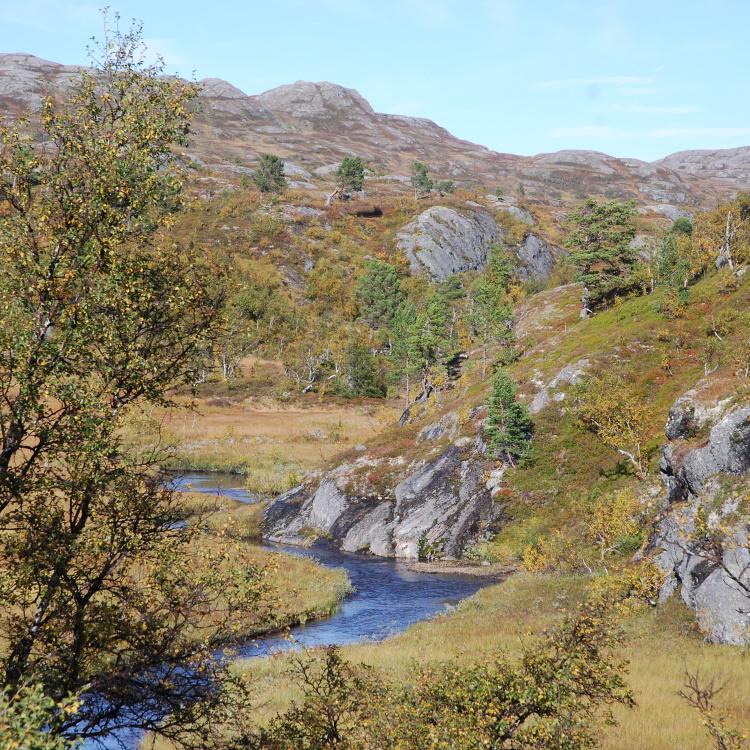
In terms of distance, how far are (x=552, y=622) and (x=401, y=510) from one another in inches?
1127

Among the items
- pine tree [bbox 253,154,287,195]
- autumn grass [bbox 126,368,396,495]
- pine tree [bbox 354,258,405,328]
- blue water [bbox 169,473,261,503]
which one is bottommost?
blue water [bbox 169,473,261,503]

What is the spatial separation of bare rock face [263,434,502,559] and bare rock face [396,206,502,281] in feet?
356

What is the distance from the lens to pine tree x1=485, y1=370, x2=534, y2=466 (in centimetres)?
5288

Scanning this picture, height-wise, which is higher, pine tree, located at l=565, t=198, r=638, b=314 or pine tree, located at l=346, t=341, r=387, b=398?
pine tree, located at l=565, t=198, r=638, b=314

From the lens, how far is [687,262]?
6769 cm

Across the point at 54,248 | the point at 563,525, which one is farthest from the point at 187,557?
the point at 563,525

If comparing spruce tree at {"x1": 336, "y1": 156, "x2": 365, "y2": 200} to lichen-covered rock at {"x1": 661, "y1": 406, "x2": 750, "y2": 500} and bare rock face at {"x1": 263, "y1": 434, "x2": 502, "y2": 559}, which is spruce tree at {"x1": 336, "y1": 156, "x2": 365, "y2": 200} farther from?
lichen-covered rock at {"x1": 661, "y1": 406, "x2": 750, "y2": 500}

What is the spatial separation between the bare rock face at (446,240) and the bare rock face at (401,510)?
109 metres

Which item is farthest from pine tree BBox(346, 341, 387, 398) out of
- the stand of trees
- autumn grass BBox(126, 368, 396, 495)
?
the stand of trees

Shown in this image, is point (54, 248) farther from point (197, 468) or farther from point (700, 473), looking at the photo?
point (197, 468)

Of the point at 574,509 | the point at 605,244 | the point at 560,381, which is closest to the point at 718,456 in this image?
the point at 574,509

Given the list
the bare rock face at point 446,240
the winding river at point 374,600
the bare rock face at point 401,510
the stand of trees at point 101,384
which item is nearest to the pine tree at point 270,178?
the bare rock face at point 446,240

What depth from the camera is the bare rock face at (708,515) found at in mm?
22719

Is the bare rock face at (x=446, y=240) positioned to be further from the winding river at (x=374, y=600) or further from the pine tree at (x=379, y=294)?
the winding river at (x=374, y=600)
